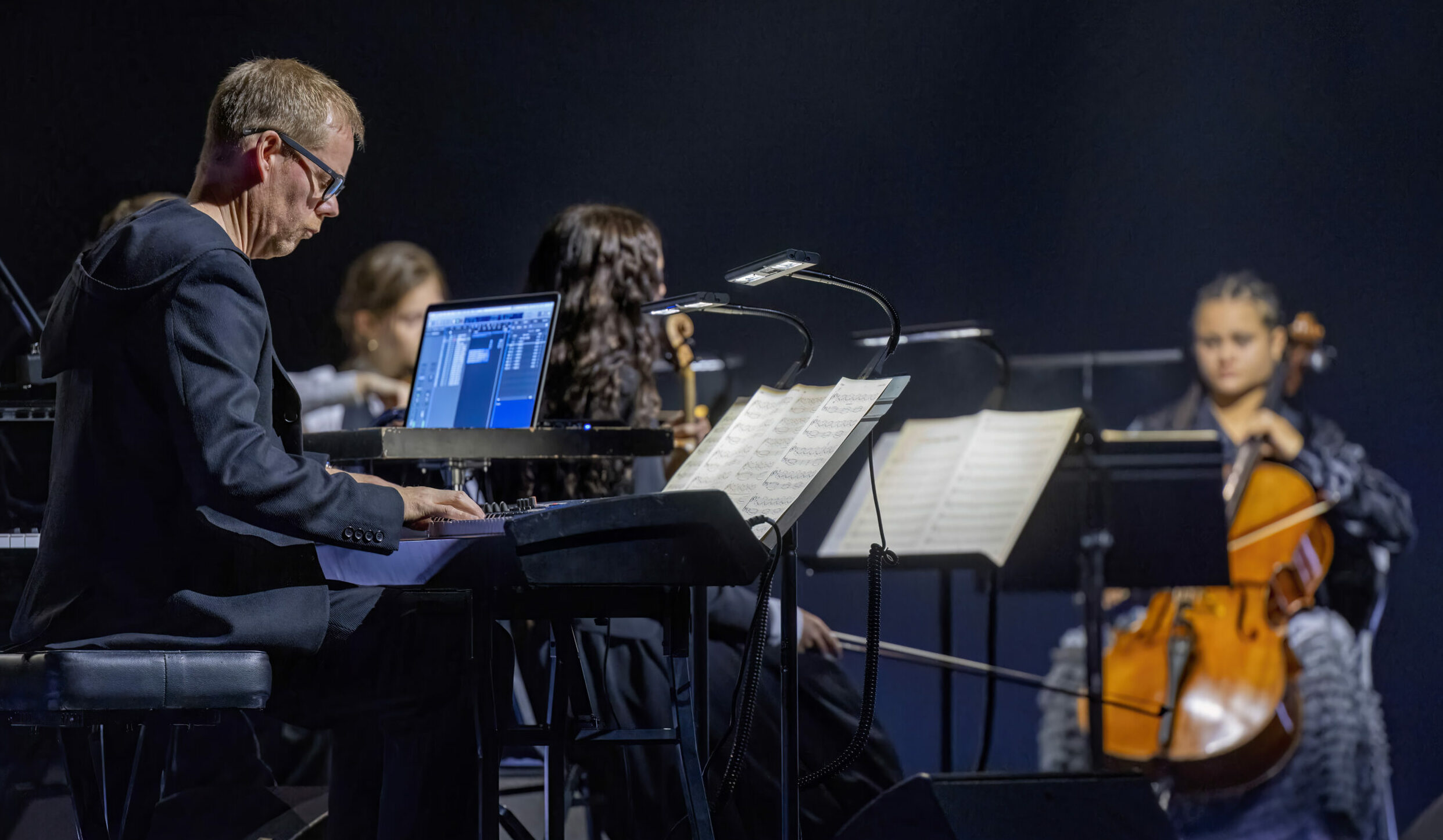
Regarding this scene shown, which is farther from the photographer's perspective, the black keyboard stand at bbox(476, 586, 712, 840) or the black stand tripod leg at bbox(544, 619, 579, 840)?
the black stand tripod leg at bbox(544, 619, 579, 840)

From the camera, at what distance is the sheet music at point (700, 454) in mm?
1643

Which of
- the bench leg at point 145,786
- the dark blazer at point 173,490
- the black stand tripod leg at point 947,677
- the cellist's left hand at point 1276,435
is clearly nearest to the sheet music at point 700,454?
the dark blazer at point 173,490

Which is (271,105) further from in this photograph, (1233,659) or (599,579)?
(1233,659)

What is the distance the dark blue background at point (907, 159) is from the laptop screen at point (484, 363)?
5.28 feet

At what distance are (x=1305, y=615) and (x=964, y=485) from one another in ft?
4.93

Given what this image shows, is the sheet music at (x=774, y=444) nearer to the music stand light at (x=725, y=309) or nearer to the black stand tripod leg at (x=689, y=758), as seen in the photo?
the music stand light at (x=725, y=309)

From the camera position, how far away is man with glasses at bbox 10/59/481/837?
4.23 ft

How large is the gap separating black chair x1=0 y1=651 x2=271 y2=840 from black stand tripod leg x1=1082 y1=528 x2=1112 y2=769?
1843 millimetres

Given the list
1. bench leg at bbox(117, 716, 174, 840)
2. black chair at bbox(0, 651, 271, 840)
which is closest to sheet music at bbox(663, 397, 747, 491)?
black chair at bbox(0, 651, 271, 840)

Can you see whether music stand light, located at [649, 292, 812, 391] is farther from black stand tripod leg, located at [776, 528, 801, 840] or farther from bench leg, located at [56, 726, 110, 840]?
bench leg, located at [56, 726, 110, 840]

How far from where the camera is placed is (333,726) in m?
1.51

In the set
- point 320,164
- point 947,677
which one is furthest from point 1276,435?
point 320,164

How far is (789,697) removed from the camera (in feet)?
5.12

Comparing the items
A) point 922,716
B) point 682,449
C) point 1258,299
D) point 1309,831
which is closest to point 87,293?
point 682,449
